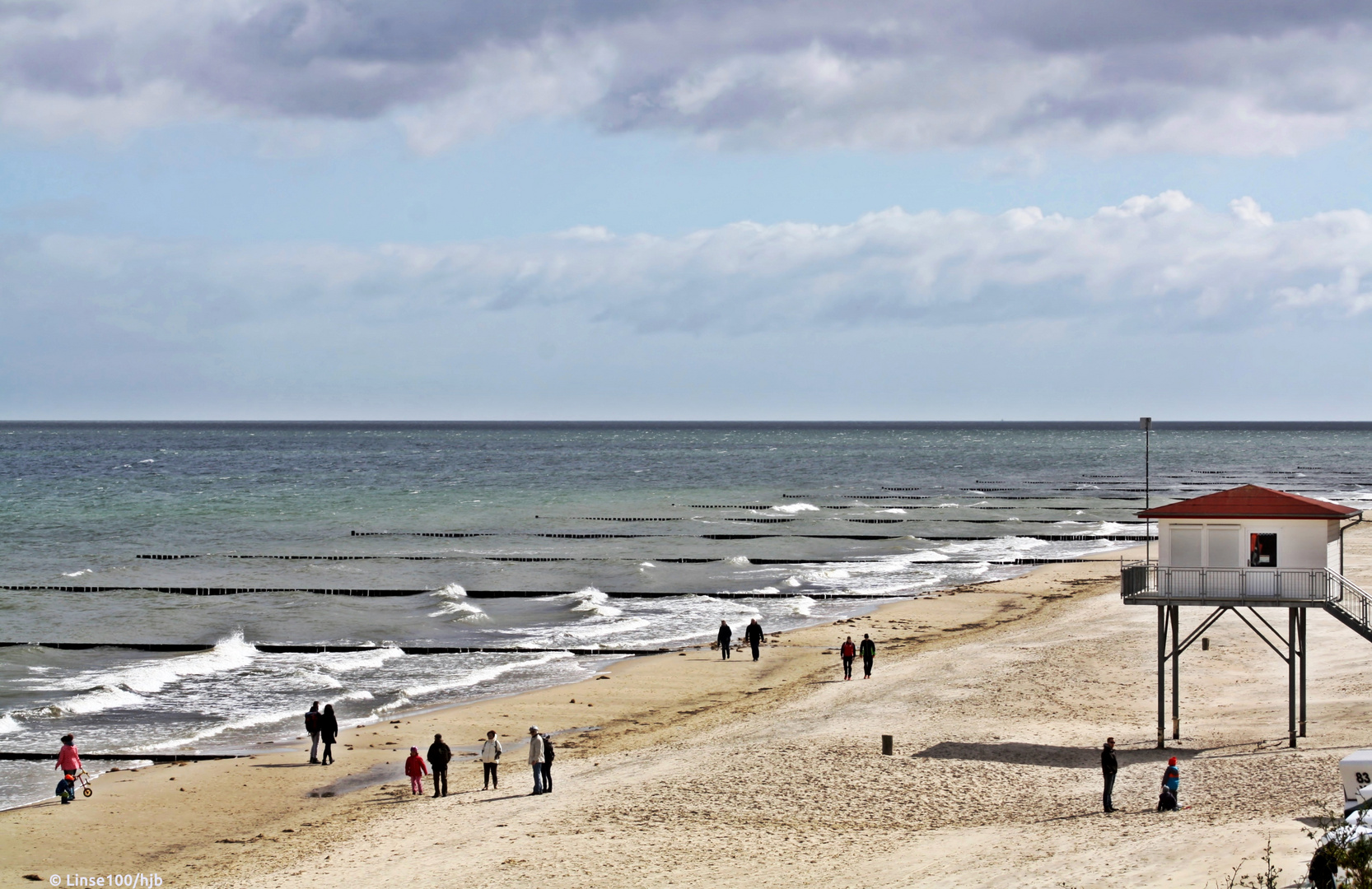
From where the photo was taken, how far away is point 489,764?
24188 mm

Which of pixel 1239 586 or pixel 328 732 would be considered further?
pixel 328 732

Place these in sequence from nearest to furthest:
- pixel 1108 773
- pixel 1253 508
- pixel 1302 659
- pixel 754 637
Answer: pixel 1108 773, pixel 1253 508, pixel 1302 659, pixel 754 637

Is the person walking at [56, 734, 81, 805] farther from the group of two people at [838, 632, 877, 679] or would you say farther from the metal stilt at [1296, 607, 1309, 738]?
the metal stilt at [1296, 607, 1309, 738]

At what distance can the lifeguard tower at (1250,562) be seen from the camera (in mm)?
24266

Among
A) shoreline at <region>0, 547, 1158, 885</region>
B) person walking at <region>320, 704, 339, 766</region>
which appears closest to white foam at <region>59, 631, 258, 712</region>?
shoreline at <region>0, 547, 1158, 885</region>

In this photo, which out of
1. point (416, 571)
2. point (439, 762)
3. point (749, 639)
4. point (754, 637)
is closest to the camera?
point (439, 762)

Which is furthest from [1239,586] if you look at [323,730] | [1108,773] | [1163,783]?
[323,730]

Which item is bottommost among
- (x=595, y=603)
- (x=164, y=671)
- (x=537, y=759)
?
(x=595, y=603)

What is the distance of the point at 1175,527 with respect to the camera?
25062 mm

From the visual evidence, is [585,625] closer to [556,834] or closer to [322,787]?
[322,787]

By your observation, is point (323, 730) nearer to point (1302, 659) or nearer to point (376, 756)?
point (376, 756)

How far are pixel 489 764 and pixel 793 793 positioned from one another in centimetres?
593

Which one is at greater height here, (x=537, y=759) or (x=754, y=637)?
(x=537, y=759)

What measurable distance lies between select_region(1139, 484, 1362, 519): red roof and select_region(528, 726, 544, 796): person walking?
1247 cm
